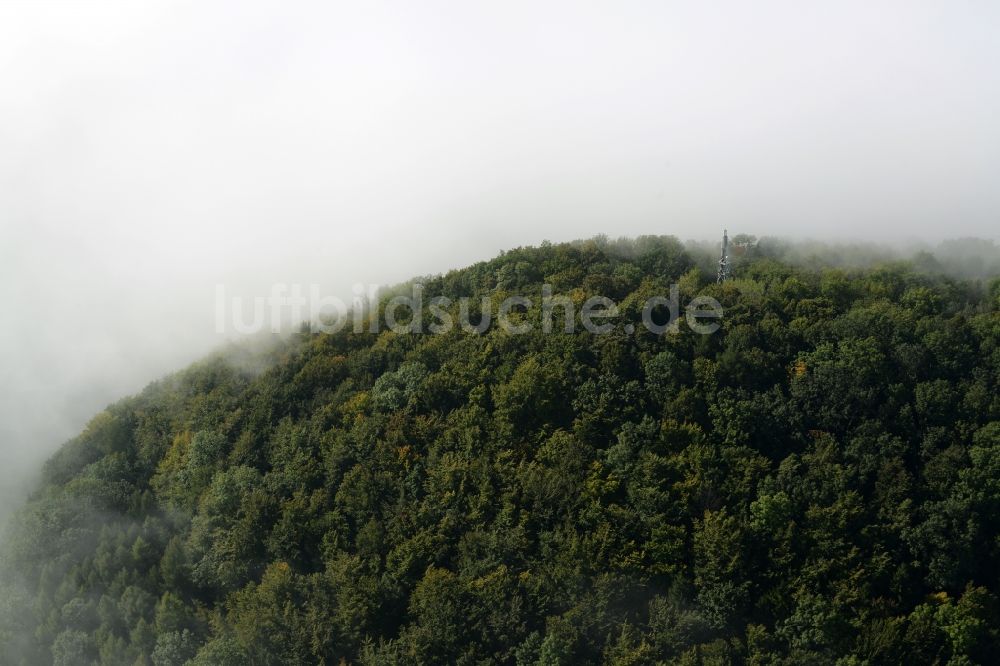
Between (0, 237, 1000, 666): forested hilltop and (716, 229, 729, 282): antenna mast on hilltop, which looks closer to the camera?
(0, 237, 1000, 666): forested hilltop

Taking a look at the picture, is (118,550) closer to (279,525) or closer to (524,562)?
(279,525)

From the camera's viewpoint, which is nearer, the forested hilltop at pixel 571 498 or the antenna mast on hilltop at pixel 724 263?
the forested hilltop at pixel 571 498

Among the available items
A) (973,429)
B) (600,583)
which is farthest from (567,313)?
(973,429)

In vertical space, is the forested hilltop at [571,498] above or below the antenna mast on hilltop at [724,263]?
below

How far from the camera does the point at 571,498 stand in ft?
140

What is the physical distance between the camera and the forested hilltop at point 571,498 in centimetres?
3828

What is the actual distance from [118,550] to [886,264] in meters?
50.7

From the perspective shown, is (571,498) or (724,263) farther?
(724,263)

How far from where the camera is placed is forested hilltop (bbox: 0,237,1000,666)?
3828 centimetres

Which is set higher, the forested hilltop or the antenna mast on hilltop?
the antenna mast on hilltop

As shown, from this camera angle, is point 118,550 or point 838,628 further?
point 118,550

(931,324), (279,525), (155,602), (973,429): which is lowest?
(155,602)

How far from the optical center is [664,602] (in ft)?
127

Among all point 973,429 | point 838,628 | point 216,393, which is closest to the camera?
point 838,628
